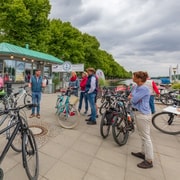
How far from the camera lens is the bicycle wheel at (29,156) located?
217 centimetres

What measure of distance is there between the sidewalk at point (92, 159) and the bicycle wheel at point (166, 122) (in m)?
0.52

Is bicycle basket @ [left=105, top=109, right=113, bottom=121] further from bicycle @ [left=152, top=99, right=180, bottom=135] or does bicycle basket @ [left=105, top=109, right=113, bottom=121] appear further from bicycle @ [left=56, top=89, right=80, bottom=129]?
bicycle @ [left=152, top=99, right=180, bottom=135]

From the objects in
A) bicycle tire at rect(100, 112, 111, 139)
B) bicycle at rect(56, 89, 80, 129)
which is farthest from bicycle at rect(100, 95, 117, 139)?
bicycle at rect(56, 89, 80, 129)

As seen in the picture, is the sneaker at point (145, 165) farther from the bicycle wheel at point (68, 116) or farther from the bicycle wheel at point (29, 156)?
the bicycle wheel at point (68, 116)

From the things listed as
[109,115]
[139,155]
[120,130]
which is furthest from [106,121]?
[139,155]

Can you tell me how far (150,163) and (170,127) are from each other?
8.19ft

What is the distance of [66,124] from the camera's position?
4.66 metres

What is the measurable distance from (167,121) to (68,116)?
2.97m

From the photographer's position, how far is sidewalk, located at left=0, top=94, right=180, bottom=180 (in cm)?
248

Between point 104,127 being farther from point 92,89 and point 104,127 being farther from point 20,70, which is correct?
point 20,70

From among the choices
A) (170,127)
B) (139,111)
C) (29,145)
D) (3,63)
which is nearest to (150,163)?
(139,111)

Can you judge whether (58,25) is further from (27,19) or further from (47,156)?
(47,156)

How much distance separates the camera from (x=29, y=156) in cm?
233

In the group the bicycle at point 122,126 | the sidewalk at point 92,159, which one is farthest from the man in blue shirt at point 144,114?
the bicycle at point 122,126
